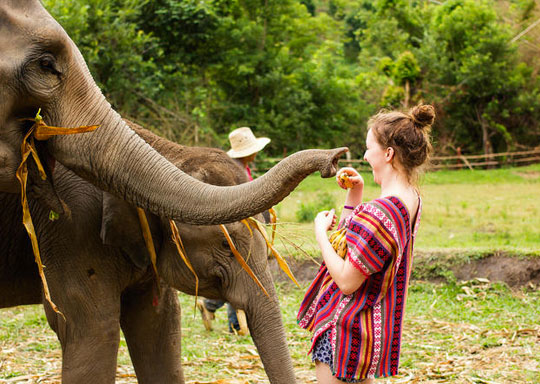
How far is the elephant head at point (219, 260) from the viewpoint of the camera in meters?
3.82

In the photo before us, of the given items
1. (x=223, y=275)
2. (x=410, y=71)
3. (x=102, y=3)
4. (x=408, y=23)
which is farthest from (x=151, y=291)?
(x=408, y=23)

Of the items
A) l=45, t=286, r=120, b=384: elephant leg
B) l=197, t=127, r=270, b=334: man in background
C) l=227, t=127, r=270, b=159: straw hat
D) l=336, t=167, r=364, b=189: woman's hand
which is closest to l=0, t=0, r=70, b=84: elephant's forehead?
l=45, t=286, r=120, b=384: elephant leg

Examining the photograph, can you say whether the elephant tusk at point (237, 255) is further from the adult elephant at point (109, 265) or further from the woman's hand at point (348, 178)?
the woman's hand at point (348, 178)

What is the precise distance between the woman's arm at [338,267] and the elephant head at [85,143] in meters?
0.29

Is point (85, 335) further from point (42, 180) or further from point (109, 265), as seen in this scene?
point (42, 180)

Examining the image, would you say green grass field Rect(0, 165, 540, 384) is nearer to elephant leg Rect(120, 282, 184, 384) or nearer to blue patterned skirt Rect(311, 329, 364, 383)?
blue patterned skirt Rect(311, 329, 364, 383)

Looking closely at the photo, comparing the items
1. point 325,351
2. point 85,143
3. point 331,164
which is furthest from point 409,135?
point 85,143

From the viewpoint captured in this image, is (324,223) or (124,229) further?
(124,229)

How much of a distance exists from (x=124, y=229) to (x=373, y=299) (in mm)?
1312

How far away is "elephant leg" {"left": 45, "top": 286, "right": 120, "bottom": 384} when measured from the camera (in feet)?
12.3

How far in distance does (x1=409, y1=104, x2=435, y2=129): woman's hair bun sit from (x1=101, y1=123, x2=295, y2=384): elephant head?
3.52 ft

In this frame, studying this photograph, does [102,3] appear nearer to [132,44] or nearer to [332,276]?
[132,44]

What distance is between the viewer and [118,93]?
17.1 meters

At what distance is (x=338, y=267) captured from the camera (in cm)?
316
